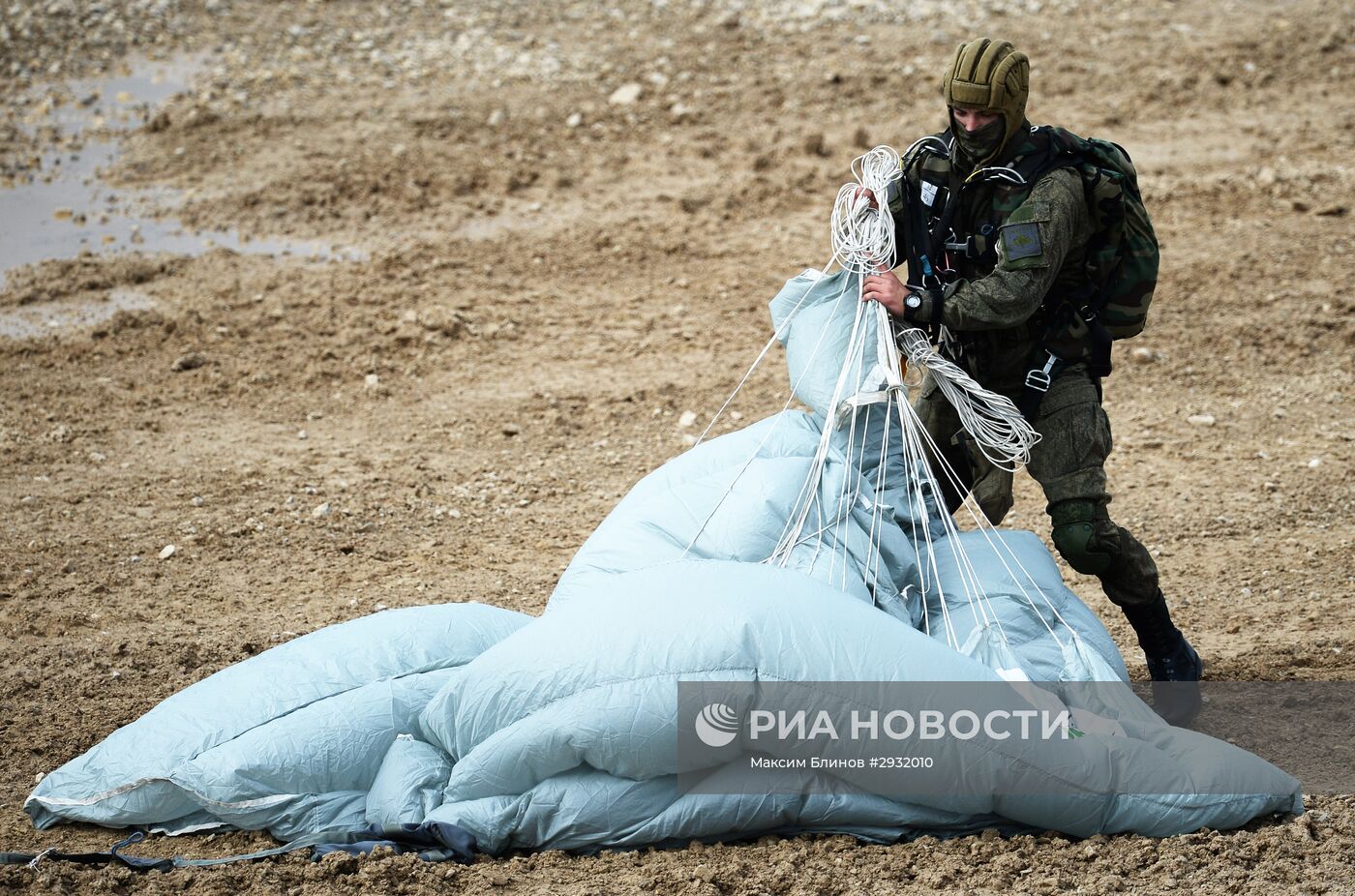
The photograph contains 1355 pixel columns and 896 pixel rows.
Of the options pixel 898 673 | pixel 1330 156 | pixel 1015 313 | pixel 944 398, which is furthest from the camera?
pixel 1330 156

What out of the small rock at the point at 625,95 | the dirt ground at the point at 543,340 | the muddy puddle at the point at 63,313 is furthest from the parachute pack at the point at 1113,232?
the small rock at the point at 625,95

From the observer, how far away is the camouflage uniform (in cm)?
293

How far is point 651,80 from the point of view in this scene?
7.71 metres

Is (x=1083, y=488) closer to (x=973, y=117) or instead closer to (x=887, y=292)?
(x=887, y=292)

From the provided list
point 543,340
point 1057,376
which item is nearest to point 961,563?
point 1057,376

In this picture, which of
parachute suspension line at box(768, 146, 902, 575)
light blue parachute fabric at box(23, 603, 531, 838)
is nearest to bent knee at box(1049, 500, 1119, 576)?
parachute suspension line at box(768, 146, 902, 575)

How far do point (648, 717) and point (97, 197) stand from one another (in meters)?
5.53

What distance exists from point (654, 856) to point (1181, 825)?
1.01m

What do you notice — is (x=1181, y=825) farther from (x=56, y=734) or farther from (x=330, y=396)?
(x=330, y=396)

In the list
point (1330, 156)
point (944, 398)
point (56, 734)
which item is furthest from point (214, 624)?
point (1330, 156)

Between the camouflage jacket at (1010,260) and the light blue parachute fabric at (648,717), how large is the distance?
1.23ft

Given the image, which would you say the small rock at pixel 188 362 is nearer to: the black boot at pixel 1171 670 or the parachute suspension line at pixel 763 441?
the parachute suspension line at pixel 763 441

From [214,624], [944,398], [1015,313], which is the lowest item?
[214,624]

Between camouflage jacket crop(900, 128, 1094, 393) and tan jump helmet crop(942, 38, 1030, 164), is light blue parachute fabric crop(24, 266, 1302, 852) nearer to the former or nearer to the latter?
camouflage jacket crop(900, 128, 1094, 393)
